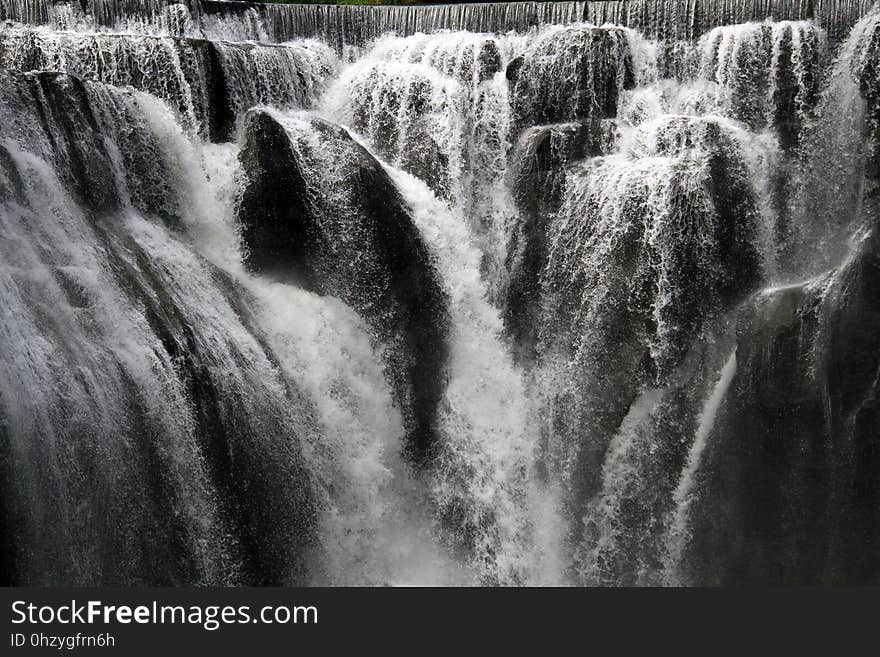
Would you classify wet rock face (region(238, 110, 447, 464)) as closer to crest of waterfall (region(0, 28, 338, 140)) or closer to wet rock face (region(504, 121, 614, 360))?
wet rock face (region(504, 121, 614, 360))

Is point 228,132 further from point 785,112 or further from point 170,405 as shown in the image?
point 785,112

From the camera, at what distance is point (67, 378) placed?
7.81 m

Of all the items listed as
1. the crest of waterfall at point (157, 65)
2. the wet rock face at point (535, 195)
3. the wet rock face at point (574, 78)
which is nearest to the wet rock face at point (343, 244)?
the wet rock face at point (535, 195)

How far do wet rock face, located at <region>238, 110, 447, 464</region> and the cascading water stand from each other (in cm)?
4

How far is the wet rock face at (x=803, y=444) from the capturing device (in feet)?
29.0

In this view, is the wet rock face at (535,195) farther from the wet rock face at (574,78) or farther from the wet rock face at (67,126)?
the wet rock face at (67,126)

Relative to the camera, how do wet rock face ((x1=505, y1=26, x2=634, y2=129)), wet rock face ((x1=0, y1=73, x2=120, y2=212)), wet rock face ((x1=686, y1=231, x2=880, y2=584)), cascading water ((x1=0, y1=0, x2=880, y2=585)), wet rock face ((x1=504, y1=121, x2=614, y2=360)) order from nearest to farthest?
cascading water ((x1=0, y1=0, x2=880, y2=585)) → wet rock face ((x1=686, y1=231, x2=880, y2=584)) → wet rock face ((x1=0, y1=73, x2=120, y2=212)) → wet rock face ((x1=504, y1=121, x2=614, y2=360)) → wet rock face ((x1=505, y1=26, x2=634, y2=129))

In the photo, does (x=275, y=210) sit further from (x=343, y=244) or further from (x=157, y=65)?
(x=157, y=65)

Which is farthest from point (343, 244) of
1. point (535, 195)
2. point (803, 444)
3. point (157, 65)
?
point (803, 444)

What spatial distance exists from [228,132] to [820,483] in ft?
31.3

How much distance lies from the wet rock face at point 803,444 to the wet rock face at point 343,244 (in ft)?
12.5

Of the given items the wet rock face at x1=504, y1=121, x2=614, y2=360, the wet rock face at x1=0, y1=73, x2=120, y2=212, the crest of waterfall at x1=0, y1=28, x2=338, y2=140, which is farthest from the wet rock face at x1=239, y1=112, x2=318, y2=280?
the wet rock face at x1=504, y1=121, x2=614, y2=360

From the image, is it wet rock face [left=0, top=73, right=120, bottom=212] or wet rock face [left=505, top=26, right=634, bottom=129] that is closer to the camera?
wet rock face [left=0, top=73, right=120, bottom=212]

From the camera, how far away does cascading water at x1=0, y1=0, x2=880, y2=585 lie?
8.57 metres
